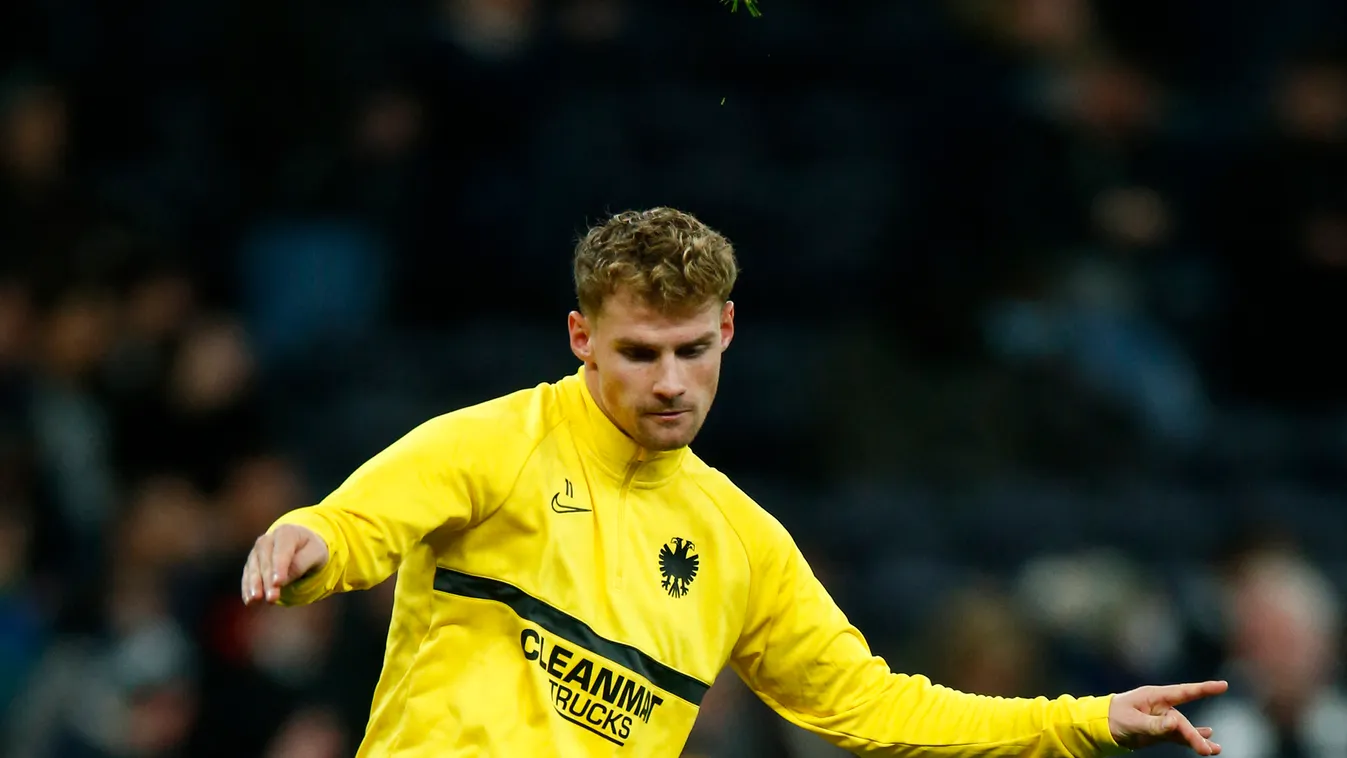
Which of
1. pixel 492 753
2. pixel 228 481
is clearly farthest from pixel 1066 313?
pixel 492 753

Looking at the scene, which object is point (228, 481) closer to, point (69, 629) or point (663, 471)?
point (69, 629)

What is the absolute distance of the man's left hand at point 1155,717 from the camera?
15.2 feet

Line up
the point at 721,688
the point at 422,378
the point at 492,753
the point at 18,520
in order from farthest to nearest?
the point at 422,378 → the point at 18,520 → the point at 721,688 → the point at 492,753

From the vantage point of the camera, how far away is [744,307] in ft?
35.7

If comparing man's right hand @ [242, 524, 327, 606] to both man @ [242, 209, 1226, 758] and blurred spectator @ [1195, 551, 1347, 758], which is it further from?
blurred spectator @ [1195, 551, 1347, 758]

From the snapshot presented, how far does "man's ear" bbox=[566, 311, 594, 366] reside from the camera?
4.80 m

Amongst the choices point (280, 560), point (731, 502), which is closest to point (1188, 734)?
point (731, 502)

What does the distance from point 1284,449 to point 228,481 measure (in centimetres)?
591

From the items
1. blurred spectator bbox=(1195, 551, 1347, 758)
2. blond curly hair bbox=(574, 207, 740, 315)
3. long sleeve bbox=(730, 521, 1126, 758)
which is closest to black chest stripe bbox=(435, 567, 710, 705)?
long sleeve bbox=(730, 521, 1126, 758)

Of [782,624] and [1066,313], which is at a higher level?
[1066,313]

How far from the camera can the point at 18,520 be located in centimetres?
866

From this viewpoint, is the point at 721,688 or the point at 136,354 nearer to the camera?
the point at 721,688

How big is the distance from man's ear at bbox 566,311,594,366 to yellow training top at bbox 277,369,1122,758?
0.11m

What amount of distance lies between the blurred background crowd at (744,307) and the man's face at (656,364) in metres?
3.40
